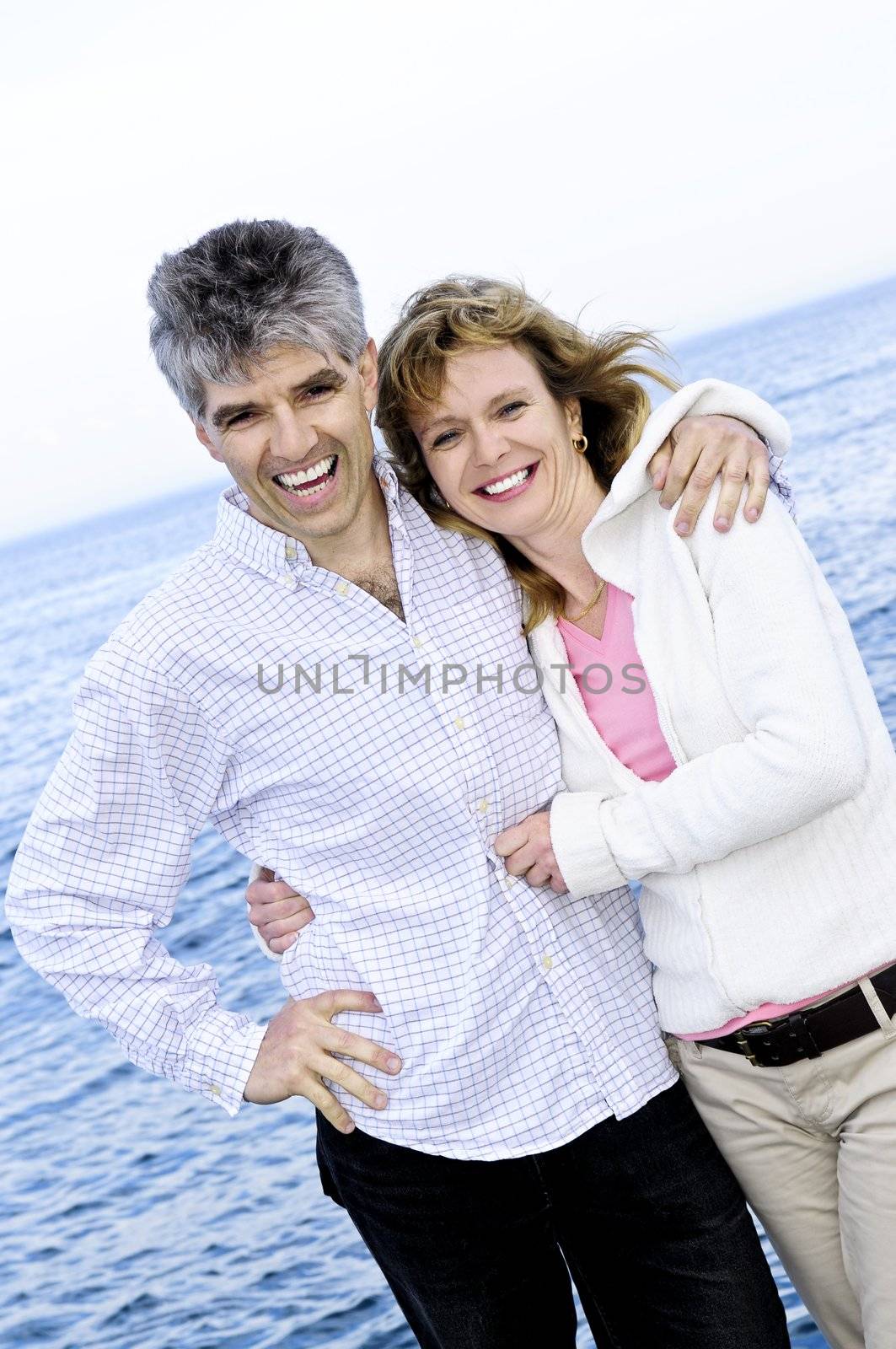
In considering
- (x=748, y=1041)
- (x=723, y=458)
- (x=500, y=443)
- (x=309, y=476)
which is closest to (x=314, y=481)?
(x=309, y=476)

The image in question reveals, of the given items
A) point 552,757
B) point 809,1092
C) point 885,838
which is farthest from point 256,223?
point 809,1092

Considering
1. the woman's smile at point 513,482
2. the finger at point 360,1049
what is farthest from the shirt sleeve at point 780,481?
the finger at point 360,1049

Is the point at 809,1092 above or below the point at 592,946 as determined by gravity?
below

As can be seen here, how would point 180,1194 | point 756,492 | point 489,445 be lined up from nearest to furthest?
point 756,492, point 489,445, point 180,1194

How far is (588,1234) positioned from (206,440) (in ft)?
6.28

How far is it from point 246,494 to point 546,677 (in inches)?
30.0

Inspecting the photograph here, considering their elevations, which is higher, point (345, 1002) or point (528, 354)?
point (528, 354)

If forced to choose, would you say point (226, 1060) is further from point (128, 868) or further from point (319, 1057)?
point (128, 868)

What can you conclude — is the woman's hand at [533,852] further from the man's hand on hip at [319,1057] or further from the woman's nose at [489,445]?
the woman's nose at [489,445]

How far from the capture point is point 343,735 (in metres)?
2.96

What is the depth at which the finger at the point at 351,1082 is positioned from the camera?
9.80 ft

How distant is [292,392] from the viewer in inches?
114

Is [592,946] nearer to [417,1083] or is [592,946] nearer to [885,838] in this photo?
[417,1083]

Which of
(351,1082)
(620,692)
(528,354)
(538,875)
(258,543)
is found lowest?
(351,1082)
